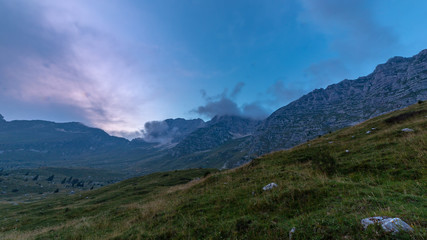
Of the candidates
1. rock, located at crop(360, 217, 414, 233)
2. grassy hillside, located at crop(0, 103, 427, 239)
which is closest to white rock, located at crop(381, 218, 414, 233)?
rock, located at crop(360, 217, 414, 233)

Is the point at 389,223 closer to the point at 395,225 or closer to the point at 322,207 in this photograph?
the point at 395,225

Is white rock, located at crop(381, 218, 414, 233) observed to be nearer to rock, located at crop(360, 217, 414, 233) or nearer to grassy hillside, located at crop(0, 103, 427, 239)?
rock, located at crop(360, 217, 414, 233)

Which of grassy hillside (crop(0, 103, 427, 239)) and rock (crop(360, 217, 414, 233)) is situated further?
grassy hillside (crop(0, 103, 427, 239))

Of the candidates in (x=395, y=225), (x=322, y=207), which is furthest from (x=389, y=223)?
(x=322, y=207)

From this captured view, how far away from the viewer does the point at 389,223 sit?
575cm

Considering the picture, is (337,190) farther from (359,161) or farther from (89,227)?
(89,227)

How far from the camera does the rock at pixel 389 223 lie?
18.0 ft

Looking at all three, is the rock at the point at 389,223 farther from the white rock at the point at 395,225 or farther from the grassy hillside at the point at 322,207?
the grassy hillside at the point at 322,207

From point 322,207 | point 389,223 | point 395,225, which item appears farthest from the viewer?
point 322,207

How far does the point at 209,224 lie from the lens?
412 inches

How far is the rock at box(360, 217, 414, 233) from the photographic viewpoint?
5.50m

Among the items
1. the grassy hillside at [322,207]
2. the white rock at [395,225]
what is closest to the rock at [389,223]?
the white rock at [395,225]

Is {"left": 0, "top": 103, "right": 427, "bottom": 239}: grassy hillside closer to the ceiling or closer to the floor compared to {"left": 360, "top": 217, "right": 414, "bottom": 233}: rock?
closer to the floor

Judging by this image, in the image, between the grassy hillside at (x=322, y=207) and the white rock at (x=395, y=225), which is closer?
the white rock at (x=395, y=225)
